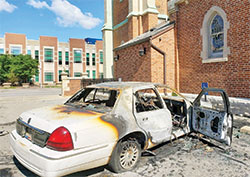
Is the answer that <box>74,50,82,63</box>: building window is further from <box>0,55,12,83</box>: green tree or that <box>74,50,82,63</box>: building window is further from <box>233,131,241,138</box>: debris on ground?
<box>233,131,241,138</box>: debris on ground

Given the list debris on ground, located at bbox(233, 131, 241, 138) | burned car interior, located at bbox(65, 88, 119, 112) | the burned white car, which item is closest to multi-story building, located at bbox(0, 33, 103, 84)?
burned car interior, located at bbox(65, 88, 119, 112)

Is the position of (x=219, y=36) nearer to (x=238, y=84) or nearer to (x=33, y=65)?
(x=238, y=84)

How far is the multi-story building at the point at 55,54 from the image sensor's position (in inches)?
1770

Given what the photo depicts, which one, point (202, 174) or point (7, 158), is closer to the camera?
point (202, 174)

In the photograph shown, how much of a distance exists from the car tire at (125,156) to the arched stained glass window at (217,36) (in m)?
7.04

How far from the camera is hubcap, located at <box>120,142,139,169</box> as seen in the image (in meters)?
3.25

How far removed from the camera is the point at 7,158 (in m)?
3.95

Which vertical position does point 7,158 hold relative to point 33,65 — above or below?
below

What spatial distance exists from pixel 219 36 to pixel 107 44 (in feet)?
51.6

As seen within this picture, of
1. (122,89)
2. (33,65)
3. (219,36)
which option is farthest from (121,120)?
(33,65)

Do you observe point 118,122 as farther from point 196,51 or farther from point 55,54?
point 55,54

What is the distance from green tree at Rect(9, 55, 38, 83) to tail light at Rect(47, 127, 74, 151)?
41121 millimetres

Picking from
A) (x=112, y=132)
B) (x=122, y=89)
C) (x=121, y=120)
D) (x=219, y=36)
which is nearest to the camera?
(x=112, y=132)

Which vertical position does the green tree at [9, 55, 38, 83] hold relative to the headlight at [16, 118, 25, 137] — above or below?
above
